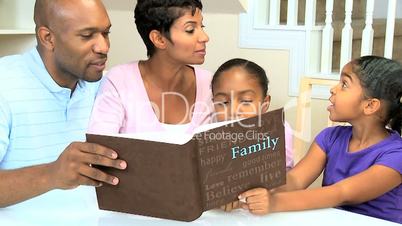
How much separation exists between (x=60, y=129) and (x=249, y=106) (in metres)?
0.50

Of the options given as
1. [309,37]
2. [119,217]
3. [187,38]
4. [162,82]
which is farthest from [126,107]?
[309,37]

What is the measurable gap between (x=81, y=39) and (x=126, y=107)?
0.22 m

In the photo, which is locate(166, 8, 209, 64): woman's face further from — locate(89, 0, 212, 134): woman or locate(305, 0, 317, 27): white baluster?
locate(305, 0, 317, 27): white baluster

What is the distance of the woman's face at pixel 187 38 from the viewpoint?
1.55 meters

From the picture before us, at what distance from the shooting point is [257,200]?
1.09 m

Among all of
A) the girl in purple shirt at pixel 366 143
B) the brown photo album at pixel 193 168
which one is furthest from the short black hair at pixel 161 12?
the brown photo album at pixel 193 168

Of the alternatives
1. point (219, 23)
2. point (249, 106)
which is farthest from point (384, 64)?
point (219, 23)

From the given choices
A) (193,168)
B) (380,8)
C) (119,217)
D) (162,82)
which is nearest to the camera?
(193,168)

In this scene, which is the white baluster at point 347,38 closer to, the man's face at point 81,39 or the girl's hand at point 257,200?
the man's face at point 81,39

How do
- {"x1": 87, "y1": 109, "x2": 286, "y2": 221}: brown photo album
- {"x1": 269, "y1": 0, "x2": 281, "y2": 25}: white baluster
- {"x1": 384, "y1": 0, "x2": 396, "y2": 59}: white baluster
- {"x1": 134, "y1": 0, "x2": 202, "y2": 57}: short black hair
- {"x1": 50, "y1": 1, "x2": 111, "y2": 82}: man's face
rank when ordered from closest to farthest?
{"x1": 87, "y1": 109, "x2": 286, "y2": 221}: brown photo album
{"x1": 50, "y1": 1, "x2": 111, "y2": 82}: man's face
{"x1": 134, "y1": 0, "x2": 202, "y2": 57}: short black hair
{"x1": 384, "y1": 0, "x2": 396, "y2": 59}: white baluster
{"x1": 269, "y1": 0, "x2": 281, "y2": 25}: white baluster

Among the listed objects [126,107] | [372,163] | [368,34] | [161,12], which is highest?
[161,12]

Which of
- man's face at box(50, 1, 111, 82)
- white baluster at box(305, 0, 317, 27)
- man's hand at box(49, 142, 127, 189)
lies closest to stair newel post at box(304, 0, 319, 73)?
white baluster at box(305, 0, 317, 27)

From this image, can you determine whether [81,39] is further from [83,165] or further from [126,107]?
[83,165]

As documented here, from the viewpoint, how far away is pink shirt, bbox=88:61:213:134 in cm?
147
